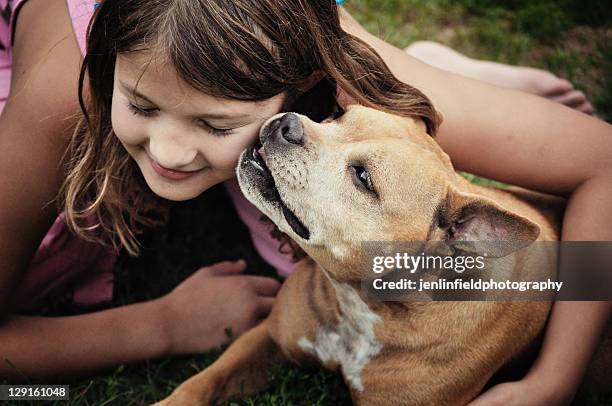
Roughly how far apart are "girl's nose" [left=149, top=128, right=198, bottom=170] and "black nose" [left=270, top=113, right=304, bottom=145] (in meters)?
0.31

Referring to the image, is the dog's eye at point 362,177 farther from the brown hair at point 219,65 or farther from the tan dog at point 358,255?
the brown hair at point 219,65

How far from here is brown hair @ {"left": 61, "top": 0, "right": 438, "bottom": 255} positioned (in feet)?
8.04

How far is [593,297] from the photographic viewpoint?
3078 millimetres

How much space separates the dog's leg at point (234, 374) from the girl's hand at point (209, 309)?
0.85 ft

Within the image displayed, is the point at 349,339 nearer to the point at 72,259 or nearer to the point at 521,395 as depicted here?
the point at 521,395

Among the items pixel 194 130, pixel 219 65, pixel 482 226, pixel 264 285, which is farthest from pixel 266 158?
pixel 264 285

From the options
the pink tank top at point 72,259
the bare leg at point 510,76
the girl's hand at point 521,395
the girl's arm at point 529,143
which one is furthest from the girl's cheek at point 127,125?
the bare leg at point 510,76

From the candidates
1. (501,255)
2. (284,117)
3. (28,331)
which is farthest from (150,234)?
(501,255)

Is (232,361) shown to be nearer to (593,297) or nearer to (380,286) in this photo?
(380,286)

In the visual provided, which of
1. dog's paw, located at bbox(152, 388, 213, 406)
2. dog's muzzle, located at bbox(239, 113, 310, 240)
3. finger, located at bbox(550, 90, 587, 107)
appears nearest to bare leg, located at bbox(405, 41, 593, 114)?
finger, located at bbox(550, 90, 587, 107)

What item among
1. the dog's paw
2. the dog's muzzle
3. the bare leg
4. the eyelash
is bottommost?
the dog's paw

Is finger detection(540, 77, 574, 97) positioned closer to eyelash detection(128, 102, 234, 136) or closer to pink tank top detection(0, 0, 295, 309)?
pink tank top detection(0, 0, 295, 309)

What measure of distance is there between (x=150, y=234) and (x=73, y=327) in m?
0.82

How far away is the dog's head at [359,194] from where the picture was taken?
2568mm
